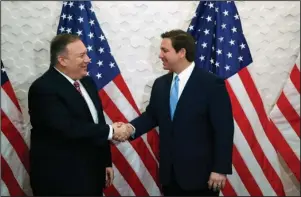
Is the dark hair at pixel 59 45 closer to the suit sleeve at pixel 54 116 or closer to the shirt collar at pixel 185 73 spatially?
the suit sleeve at pixel 54 116

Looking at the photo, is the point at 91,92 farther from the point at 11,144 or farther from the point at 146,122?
the point at 11,144

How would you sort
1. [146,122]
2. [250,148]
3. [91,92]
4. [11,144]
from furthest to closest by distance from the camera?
[250,148] < [11,144] < [146,122] < [91,92]

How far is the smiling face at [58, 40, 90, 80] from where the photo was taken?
5.46 feet

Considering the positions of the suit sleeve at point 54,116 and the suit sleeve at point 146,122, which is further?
the suit sleeve at point 146,122

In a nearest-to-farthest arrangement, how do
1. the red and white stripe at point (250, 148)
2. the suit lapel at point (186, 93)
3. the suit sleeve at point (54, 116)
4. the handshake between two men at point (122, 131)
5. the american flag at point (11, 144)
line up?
Answer: the suit sleeve at point (54, 116), the suit lapel at point (186, 93), the handshake between two men at point (122, 131), the american flag at point (11, 144), the red and white stripe at point (250, 148)

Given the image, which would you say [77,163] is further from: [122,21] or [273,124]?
[273,124]

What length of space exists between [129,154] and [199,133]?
29.2 inches

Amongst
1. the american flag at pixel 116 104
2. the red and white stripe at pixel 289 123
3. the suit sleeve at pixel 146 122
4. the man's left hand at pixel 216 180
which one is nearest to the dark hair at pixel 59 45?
the american flag at pixel 116 104

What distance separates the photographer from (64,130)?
157 centimetres

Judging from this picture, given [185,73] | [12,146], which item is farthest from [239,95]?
[12,146]

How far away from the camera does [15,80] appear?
2271mm

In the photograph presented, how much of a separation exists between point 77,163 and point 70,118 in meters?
0.22

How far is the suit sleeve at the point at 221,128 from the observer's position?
1.63m

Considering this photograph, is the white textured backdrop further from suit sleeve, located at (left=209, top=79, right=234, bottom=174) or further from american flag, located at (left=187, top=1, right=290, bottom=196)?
suit sleeve, located at (left=209, top=79, right=234, bottom=174)
